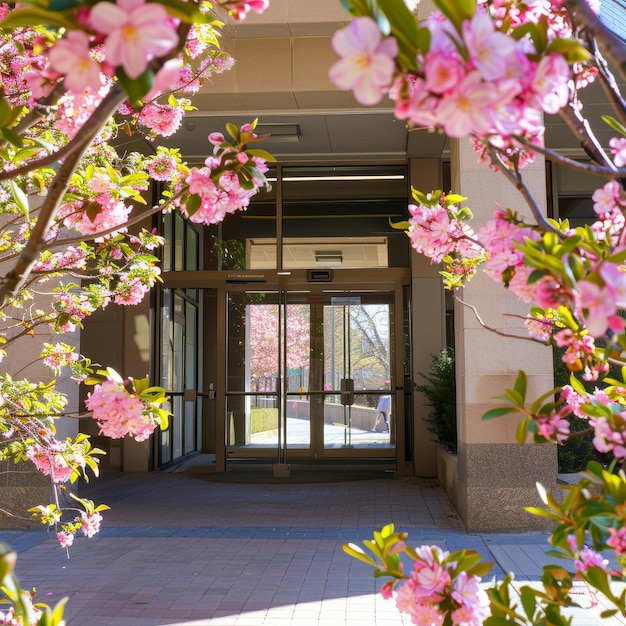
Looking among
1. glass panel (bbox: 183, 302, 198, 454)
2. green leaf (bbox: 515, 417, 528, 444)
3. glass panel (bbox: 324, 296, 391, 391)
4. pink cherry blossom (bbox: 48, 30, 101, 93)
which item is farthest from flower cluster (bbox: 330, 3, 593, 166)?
glass panel (bbox: 183, 302, 198, 454)

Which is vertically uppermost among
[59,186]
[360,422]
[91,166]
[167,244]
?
[167,244]

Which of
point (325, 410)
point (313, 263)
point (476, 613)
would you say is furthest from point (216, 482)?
point (476, 613)

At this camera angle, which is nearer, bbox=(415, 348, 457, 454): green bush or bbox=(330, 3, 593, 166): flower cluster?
bbox=(330, 3, 593, 166): flower cluster

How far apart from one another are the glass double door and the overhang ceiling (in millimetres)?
2098

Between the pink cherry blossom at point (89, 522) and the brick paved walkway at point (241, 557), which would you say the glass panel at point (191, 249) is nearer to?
the brick paved walkway at point (241, 557)

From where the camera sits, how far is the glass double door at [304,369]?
423 inches

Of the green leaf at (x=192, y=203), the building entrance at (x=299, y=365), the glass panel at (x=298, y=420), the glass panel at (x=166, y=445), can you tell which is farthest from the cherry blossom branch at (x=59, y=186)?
the glass panel at (x=166, y=445)

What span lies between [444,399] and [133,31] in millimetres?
8101

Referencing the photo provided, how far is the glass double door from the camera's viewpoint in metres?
10.7

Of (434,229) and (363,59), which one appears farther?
(434,229)

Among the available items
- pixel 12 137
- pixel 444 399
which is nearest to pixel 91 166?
pixel 12 137

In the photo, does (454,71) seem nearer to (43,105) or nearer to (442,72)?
(442,72)

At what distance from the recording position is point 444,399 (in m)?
8.79

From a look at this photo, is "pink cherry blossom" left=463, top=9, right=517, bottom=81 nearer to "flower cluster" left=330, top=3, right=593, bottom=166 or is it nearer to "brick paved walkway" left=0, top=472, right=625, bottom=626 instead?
"flower cluster" left=330, top=3, right=593, bottom=166
